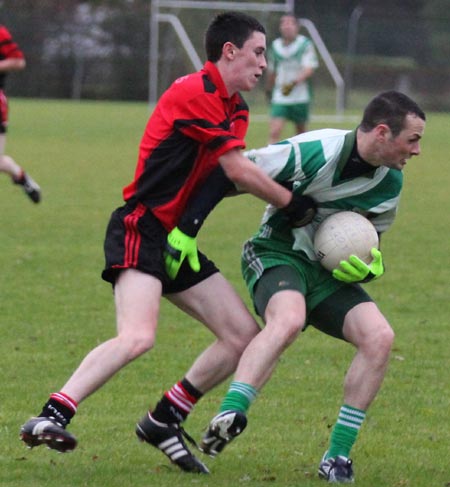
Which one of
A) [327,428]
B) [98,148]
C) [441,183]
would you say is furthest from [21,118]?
[327,428]

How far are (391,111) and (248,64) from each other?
0.63 metres

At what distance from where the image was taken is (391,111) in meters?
5.15

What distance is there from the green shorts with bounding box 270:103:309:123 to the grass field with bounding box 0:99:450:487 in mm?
5958

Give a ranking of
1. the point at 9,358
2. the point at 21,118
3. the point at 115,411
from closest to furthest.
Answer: the point at 115,411
the point at 9,358
the point at 21,118

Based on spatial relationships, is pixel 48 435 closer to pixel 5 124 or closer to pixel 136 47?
pixel 5 124

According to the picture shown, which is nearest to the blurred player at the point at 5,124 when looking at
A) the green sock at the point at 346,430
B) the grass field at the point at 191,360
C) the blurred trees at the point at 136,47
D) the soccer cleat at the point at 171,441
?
the grass field at the point at 191,360

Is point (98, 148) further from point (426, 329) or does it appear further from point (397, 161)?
point (397, 161)

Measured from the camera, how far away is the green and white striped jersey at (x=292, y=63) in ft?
68.8

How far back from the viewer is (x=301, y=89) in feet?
68.8

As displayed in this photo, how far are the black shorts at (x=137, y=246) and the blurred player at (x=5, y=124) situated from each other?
8.26 metres

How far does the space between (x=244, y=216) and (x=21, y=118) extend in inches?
710

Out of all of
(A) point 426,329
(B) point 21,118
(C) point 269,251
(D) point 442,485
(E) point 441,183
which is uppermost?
(C) point 269,251

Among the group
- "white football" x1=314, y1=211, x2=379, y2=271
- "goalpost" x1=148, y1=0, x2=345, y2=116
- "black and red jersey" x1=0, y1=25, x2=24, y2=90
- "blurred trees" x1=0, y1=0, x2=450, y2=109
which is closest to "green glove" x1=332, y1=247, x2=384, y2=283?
"white football" x1=314, y1=211, x2=379, y2=271

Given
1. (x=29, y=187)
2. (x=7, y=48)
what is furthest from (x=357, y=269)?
(x=7, y=48)
